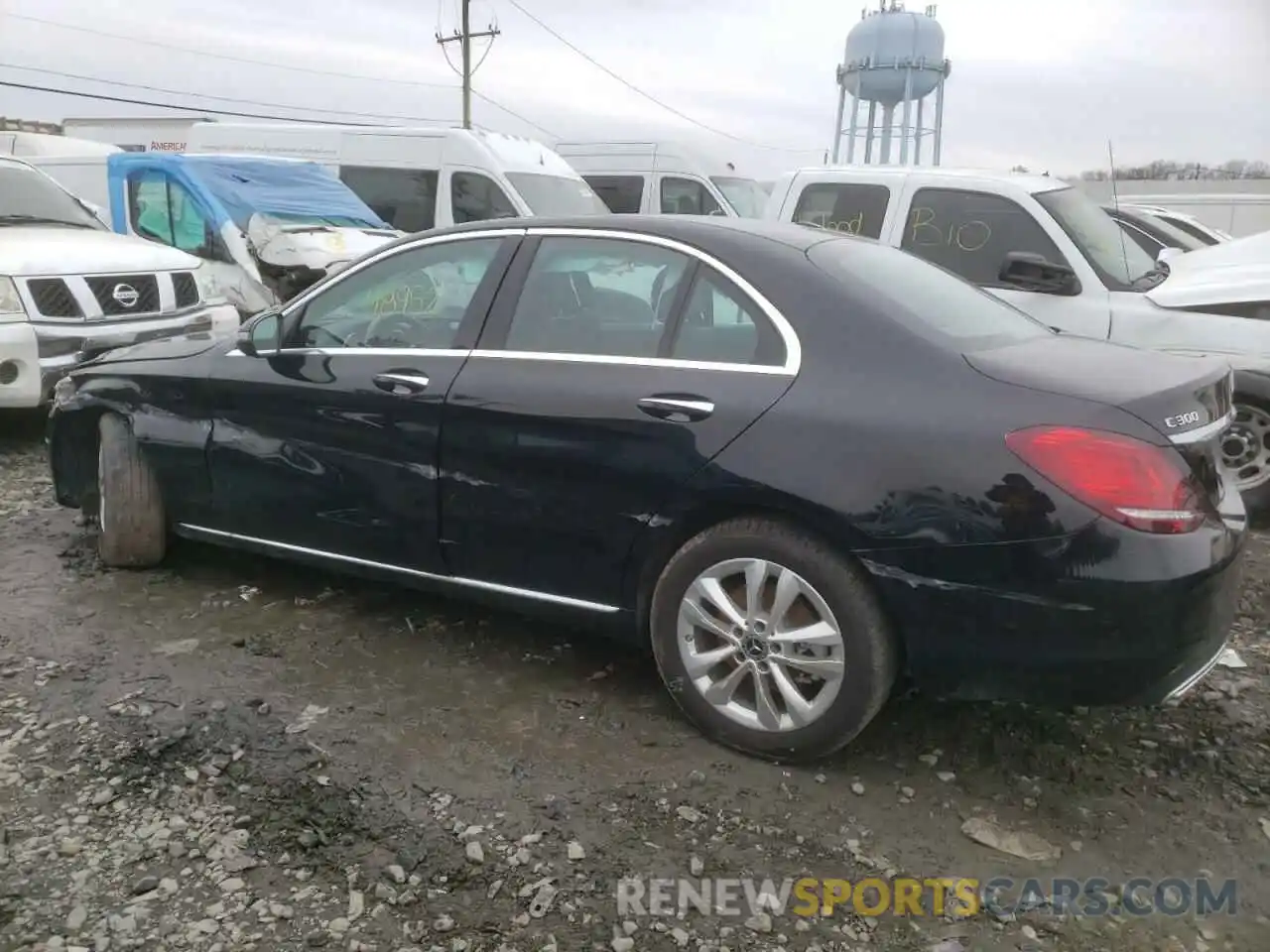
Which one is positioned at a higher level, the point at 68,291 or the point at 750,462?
the point at 68,291

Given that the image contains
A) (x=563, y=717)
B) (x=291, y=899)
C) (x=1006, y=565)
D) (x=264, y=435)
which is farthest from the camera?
(x=264, y=435)

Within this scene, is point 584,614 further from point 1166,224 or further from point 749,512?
point 1166,224

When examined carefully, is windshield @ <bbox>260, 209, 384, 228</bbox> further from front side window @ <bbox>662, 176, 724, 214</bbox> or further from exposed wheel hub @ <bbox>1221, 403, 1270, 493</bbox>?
exposed wheel hub @ <bbox>1221, 403, 1270, 493</bbox>

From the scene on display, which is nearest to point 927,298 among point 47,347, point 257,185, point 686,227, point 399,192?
point 686,227

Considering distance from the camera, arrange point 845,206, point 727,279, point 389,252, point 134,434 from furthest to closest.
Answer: point 845,206
point 134,434
point 389,252
point 727,279

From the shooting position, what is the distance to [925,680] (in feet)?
9.23

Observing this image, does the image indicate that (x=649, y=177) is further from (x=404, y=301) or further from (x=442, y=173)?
(x=404, y=301)

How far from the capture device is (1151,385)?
9.07ft

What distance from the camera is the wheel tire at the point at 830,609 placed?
2.78m

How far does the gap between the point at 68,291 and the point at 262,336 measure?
3.11 m

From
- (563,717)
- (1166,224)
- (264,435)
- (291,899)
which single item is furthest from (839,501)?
(1166,224)

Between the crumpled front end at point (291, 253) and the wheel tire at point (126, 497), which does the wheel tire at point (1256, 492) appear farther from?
the crumpled front end at point (291, 253)

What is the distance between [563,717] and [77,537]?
2.95 meters

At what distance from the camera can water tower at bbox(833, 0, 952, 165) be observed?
27.1 metres
